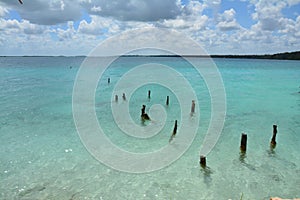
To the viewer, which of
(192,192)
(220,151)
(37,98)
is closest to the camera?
(192,192)

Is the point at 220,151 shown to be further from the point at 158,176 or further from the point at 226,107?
the point at 226,107

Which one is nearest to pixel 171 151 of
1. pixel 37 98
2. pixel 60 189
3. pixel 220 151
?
pixel 220 151

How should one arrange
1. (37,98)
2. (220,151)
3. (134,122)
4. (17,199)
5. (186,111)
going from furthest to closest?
(37,98)
(186,111)
(134,122)
(220,151)
(17,199)

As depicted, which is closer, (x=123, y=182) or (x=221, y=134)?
(x=123, y=182)

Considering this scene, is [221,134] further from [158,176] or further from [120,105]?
[120,105]

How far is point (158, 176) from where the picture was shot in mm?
12719

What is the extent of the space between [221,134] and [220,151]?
3505mm

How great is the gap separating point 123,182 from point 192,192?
3309mm

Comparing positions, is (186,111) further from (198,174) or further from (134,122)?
(198,174)

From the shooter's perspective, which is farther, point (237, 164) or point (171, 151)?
point (171, 151)

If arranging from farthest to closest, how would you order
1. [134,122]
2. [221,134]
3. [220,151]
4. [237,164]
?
[134,122] → [221,134] → [220,151] → [237,164]

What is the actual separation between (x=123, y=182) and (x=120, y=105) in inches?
721

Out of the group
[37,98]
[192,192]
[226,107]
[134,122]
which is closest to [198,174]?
[192,192]

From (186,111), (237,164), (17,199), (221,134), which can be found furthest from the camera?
(186,111)
